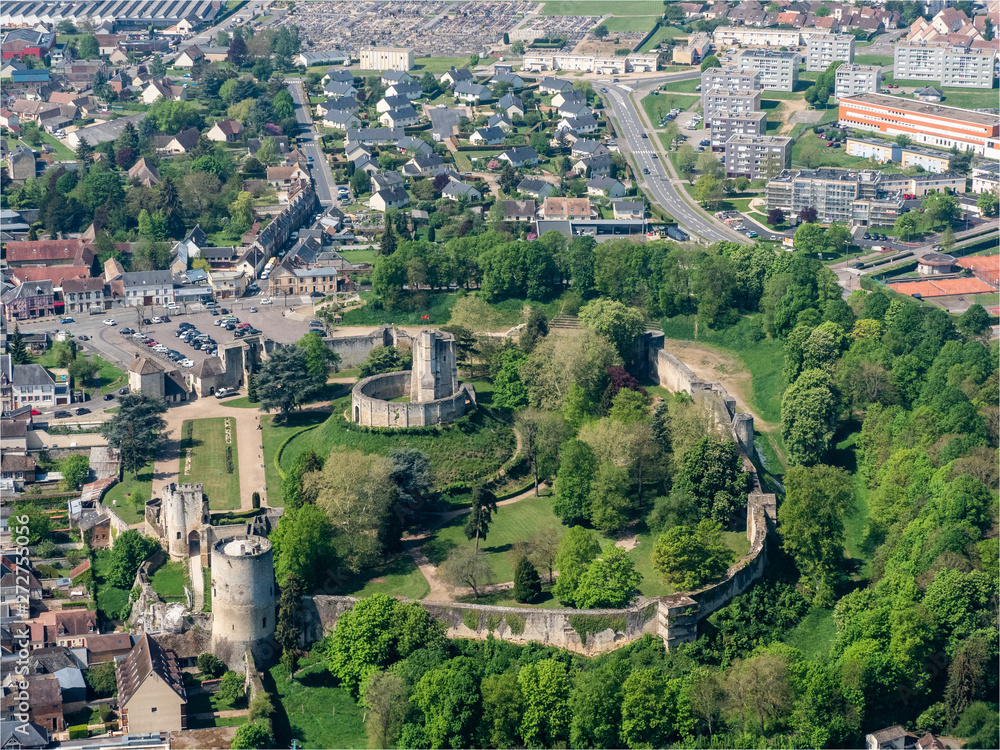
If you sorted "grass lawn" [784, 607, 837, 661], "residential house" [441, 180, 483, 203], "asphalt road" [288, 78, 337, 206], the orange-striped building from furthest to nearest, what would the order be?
1. the orange-striped building
2. "asphalt road" [288, 78, 337, 206]
3. "residential house" [441, 180, 483, 203]
4. "grass lawn" [784, 607, 837, 661]

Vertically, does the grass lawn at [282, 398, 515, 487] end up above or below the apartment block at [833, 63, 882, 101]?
below

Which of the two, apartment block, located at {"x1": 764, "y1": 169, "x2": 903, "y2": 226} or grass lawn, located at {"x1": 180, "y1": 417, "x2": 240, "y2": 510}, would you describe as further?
apartment block, located at {"x1": 764, "y1": 169, "x2": 903, "y2": 226}

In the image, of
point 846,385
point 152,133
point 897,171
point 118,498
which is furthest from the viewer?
point 152,133

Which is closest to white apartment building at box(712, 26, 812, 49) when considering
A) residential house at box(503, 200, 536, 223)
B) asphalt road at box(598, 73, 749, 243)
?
asphalt road at box(598, 73, 749, 243)

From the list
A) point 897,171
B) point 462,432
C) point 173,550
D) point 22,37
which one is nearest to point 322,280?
point 462,432

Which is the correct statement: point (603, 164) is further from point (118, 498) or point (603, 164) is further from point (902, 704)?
point (902, 704)

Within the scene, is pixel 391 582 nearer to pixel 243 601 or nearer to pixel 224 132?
pixel 243 601

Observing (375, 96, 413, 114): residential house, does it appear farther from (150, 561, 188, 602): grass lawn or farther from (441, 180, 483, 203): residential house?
(150, 561, 188, 602): grass lawn
